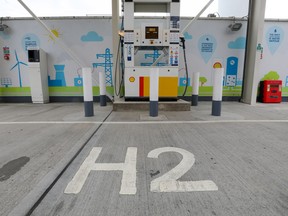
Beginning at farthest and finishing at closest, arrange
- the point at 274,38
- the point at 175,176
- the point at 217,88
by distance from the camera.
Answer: the point at 274,38
the point at 217,88
the point at 175,176

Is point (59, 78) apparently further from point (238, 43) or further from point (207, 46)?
point (238, 43)

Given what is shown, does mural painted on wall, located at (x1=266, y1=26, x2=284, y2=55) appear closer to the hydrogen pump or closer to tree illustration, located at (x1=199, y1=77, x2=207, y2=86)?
tree illustration, located at (x1=199, y1=77, x2=207, y2=86)

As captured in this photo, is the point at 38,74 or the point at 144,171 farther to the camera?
the point at 38,74

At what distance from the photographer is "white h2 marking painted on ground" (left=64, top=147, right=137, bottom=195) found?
4.43ft

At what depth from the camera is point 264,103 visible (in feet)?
18.9

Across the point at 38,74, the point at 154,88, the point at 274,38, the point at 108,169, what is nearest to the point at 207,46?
the point at 274,38

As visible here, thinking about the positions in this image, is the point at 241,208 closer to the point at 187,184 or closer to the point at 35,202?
the point at 187,184

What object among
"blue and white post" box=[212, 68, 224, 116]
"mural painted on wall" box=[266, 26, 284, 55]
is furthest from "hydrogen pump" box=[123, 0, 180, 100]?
"mural painted on wall" box=[266, 26, 284, 55]

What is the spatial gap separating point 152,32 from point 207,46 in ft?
8.08

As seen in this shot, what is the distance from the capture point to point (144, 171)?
160cm

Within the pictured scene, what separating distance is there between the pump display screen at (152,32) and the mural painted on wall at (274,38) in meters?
3.95

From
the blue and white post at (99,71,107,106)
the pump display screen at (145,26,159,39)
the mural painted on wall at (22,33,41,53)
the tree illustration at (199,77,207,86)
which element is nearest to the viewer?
the pump display screen at (145,26,159,39)

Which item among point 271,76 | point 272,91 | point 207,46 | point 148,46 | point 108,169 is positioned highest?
point 207,46

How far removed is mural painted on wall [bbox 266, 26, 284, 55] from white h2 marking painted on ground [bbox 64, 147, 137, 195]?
20.0 ft
